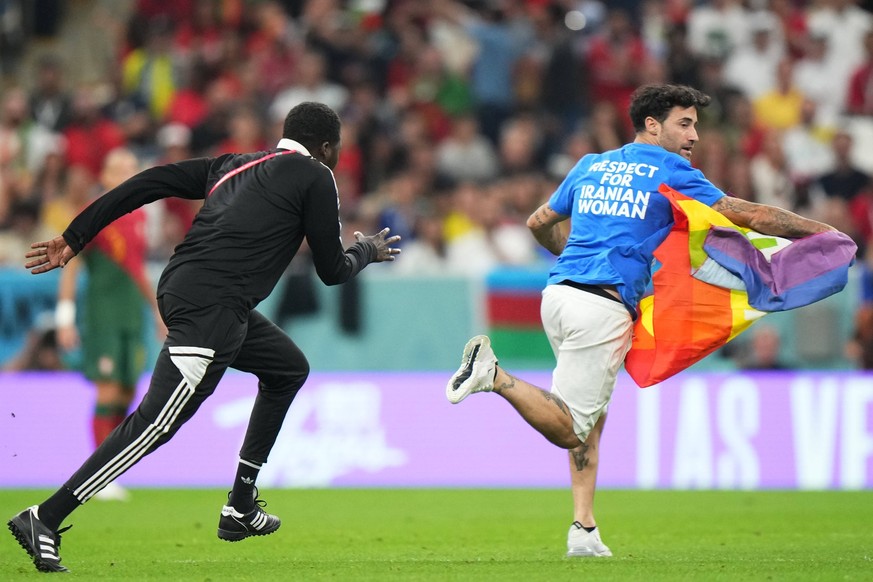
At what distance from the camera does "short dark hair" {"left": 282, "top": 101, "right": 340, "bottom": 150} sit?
808cm

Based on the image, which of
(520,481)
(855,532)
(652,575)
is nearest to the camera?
(652,575)

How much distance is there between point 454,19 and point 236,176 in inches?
→ 495

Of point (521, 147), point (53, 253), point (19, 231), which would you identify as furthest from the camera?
point (521, 147)

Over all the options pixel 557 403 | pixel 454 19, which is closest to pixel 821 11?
pixel 454 19

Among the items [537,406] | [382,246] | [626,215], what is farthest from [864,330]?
[382,246]

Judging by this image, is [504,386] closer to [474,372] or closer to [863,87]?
[474,372]

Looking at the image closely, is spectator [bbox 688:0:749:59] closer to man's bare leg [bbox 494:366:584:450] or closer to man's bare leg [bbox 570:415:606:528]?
man's bare leg [bbox 570:415:606:528]

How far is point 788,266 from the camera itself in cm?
842

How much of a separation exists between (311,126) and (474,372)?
62.8 inches

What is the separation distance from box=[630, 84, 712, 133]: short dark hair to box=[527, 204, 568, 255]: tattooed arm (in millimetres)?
733

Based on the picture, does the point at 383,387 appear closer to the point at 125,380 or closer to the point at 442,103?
the point at 125,380

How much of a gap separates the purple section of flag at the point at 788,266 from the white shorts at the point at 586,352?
709mm

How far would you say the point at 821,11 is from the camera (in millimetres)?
20016

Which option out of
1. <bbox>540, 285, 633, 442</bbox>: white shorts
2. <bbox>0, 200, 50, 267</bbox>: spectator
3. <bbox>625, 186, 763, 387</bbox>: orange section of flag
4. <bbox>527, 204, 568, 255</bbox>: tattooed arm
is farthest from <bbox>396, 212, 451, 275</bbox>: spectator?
<bbox>540, 285, 633, 442</bbox>: white shorts
